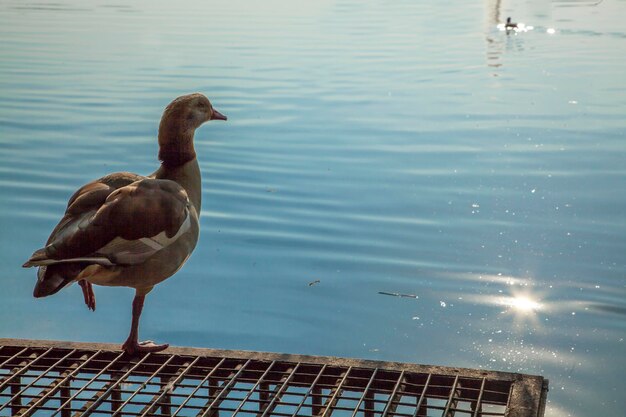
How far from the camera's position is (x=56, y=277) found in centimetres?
525

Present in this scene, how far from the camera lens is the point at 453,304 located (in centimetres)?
859

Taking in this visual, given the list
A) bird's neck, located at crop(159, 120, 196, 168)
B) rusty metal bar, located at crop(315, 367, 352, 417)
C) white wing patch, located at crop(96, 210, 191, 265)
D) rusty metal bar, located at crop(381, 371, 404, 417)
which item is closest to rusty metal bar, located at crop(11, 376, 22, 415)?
white wing patch, located at crop(96, 210, 191, 265)

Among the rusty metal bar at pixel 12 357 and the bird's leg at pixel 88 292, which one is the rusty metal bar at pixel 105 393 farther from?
the rusty metal bar at pixel 12 357

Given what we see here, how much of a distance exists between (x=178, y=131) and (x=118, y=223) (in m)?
1.04

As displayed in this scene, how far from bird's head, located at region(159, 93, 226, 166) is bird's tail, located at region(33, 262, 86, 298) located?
1.27 m

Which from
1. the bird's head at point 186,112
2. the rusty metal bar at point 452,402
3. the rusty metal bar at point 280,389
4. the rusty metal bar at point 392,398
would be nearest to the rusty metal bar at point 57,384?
the rusty metal bar at point 280,389

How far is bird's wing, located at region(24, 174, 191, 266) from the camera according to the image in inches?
212

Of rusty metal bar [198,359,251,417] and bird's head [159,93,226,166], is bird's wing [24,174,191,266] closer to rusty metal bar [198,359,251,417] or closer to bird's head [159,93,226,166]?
bird's head [159,93,226,166]

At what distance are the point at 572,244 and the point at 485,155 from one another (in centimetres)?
377

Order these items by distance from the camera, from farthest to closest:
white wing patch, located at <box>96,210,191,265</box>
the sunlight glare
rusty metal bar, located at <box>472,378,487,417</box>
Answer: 1. the sunlight glare
2. white wing patch, located at <box>96,210,191,265</box>
3. rusty metal bar, located at <box>472,378,487,417</box>

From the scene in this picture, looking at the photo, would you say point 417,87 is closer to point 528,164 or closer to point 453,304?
point 528,164

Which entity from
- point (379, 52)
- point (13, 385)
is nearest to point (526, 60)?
point (379, 52)

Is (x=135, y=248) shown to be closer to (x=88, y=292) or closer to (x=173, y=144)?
(x=88, y=292)

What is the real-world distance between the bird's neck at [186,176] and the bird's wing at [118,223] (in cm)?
33
